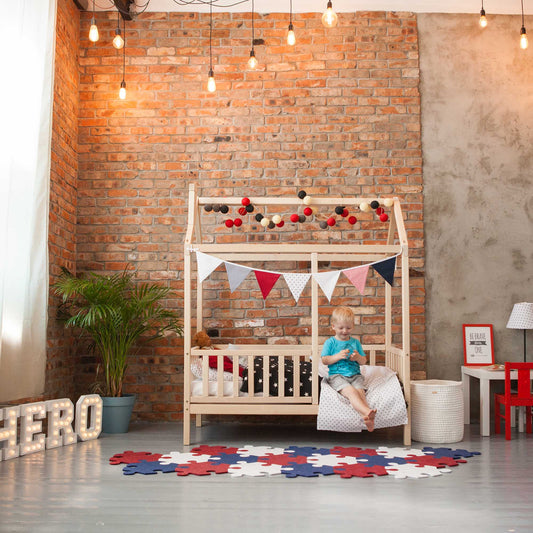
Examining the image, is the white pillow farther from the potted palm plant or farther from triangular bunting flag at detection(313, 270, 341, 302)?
triangular bunting flag at detection(313, 270, 341, 302)

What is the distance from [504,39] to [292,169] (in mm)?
2093

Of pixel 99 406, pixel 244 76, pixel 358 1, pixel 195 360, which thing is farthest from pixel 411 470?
pixel 358 1

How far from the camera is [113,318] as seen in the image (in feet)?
13.9

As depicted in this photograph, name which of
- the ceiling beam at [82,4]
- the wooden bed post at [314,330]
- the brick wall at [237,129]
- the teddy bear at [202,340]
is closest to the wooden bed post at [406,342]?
the wooden bed post at [314,330]

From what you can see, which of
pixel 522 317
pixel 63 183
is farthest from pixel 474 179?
pixel 63 183

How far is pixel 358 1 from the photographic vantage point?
4.88m

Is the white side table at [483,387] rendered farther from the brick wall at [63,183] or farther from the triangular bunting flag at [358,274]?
the brick wall at [63,183]

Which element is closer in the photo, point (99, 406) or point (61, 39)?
point (99, 406)

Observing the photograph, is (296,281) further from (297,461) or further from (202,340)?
(297,461)

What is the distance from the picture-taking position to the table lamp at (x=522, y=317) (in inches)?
178

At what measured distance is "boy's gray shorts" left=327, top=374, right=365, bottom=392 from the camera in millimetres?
3840

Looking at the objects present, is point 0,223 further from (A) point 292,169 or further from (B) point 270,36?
(B) point 270,36

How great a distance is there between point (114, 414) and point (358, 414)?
1.74m

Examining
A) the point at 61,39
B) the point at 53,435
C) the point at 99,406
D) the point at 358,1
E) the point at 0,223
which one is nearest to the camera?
the point at 0,223
